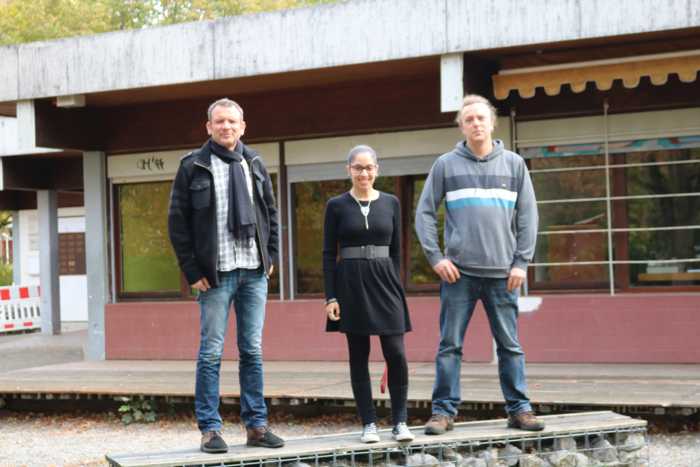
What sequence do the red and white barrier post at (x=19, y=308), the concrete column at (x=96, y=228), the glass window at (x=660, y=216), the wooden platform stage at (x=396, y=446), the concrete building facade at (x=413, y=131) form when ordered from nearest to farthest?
the wooden platform stage at (x=396, y=446), the concrete building facade at (x=413, y=131), the glass window at (x=660, y=216), the concrete column at (x=96, y=228), the red and white barrier post at (x=19, y=308)

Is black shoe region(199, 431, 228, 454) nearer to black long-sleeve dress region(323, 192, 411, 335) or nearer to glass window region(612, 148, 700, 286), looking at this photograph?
black long-sleeve dress region(323, 192, 411, 335)

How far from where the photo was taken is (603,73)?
1040cm

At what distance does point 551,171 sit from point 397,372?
5911 millimetres

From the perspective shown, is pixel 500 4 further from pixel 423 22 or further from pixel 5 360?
pixel 5 360

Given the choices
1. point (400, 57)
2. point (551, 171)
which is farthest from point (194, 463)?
point (551, 171)

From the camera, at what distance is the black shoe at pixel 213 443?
6.14 m

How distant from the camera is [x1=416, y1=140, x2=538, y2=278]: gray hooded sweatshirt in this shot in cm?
644

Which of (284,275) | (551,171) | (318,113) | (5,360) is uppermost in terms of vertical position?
(318,113)

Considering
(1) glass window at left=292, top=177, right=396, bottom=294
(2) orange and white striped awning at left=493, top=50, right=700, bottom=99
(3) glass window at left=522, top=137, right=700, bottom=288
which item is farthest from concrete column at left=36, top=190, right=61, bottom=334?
(2) orange and white striped awning at left=493, top=50, right=700, bottom=99

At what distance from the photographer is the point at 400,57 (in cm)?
1093

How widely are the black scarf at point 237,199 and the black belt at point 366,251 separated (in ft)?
1.87

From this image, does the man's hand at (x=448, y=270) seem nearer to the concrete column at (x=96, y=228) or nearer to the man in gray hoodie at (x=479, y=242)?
the man in gray hoodie at (x=479, y=242)

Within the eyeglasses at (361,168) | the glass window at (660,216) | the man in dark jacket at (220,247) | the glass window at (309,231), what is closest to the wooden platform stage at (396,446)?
the man in dark jacket at (220,247)

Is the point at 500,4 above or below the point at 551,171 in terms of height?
above
